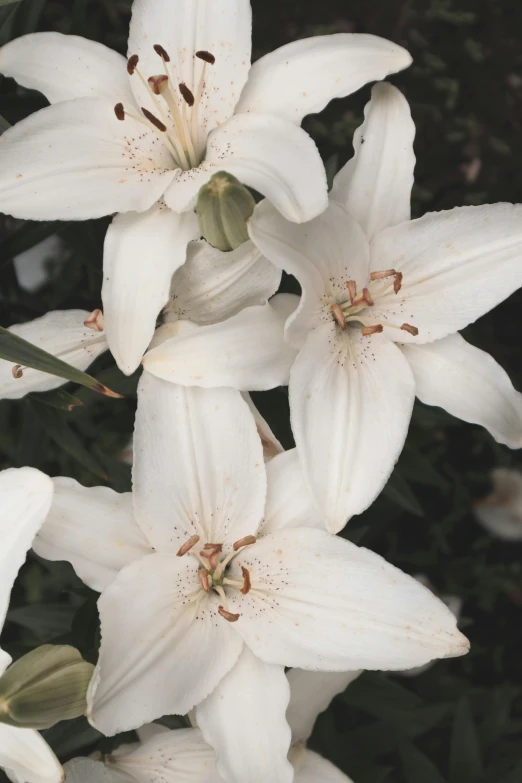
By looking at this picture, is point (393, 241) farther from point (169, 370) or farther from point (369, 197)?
point (169, 370)

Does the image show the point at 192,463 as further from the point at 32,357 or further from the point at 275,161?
the point at 275,161

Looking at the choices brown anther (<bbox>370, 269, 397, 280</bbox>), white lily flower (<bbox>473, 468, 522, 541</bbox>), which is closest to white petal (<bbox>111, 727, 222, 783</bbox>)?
brown anther (<bbox>370, 269, 397, 280</bbox>)

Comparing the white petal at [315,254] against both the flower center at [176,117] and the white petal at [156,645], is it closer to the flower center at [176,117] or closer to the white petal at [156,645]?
the flower center at [176,117]

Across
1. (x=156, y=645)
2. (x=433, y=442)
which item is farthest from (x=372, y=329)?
(x=433, y=442)

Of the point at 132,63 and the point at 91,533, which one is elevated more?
the point at 132,63

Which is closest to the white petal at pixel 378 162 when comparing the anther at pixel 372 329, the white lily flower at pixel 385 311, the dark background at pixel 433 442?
the white lily flower at pixel 385 311

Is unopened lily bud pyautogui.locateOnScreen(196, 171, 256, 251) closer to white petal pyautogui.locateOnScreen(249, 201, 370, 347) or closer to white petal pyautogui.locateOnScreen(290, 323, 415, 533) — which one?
white petal pyautogui.locateOnScreen(249, 201, 370, 347)
